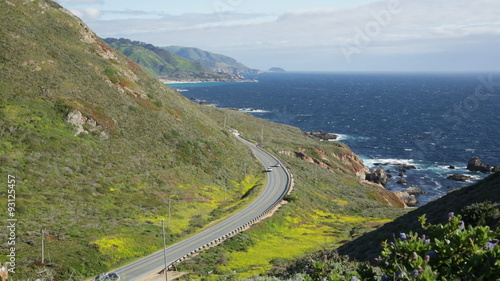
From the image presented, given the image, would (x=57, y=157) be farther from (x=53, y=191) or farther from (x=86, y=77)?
(x=86, y=77)

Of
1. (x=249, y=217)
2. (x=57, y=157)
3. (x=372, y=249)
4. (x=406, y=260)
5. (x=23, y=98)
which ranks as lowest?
(x=249, y=217)

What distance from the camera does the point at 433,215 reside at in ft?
119

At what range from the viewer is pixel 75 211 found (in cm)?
4894

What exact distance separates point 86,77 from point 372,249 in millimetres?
68981

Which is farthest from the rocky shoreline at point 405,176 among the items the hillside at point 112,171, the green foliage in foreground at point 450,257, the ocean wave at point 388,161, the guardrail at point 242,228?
the green foliage in foreground at point 450,257

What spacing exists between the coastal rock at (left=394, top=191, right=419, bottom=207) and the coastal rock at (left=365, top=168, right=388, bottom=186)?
30.6ft

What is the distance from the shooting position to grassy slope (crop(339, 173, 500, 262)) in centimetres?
3325

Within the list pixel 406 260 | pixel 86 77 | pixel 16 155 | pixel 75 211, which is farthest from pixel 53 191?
pixel 406 260

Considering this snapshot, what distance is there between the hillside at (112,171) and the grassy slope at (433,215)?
34.6 feet

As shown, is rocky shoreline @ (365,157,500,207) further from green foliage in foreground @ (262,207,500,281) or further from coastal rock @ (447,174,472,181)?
green foliage in foreground @ (262,207,500,281)

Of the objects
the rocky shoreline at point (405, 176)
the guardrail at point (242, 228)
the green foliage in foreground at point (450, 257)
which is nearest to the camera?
the green foliage in foreground at point (450, 257)

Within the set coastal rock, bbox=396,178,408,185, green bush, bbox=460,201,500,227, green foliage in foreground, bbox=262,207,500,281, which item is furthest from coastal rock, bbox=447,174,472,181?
green foliage in foreground, bbox=262,207,500,281

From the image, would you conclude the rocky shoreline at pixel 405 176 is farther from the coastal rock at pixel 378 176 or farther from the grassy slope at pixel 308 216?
the grassy slope at pixel 308 216

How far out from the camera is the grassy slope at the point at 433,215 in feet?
109
